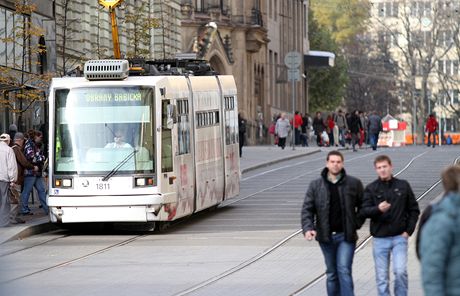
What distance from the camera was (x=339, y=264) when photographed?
14047 millimetres

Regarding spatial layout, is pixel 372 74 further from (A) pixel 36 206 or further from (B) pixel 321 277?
(B) pixel 321 277

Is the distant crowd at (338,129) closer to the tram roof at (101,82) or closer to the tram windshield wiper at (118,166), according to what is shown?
the tram roof at (101,82)

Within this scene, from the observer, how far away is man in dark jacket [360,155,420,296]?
14.0 metres

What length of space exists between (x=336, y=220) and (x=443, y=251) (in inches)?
196

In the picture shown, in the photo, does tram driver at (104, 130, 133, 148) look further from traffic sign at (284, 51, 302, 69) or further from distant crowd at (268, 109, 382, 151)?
distant crowd at (268, 109, 382, 151)

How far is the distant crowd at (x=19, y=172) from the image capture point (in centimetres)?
2634

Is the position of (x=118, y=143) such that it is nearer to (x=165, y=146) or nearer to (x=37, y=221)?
(x=165, y=146)

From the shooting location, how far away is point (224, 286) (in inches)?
717

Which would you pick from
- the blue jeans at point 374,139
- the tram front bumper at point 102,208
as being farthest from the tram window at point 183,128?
the blue jeans at point 374,139

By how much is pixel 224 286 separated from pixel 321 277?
1479 mm

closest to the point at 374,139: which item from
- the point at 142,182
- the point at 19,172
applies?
the point at 19,172

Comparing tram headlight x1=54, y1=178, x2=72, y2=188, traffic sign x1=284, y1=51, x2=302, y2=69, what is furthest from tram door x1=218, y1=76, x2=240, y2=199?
traffic sign x1=284, y1=51, x2=302, y2=69

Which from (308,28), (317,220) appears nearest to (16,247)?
(317,220)

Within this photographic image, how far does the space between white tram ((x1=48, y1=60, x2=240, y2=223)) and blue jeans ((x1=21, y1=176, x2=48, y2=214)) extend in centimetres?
369
